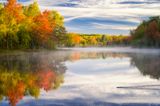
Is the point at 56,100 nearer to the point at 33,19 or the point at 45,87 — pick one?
the point at 45,87

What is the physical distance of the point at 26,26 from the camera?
72.6 metres

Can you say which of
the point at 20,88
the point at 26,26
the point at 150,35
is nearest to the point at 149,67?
the point at 20,88

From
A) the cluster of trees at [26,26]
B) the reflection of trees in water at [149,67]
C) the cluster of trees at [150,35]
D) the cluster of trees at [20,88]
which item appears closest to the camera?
the cluster of trees at [20,88]

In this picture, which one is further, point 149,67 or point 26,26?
point 26,26

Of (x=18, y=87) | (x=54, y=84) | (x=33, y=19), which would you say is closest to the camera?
(x=18, y=87)

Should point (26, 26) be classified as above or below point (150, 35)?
above

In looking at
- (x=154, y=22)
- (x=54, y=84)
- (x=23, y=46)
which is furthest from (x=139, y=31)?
(x=54, y=84)

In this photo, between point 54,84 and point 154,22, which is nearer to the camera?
point 54,84

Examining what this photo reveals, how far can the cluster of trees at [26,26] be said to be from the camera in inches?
2625

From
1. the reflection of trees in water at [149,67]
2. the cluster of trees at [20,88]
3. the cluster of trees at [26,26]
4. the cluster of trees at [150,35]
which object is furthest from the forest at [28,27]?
the cluster of trees at [20,88]

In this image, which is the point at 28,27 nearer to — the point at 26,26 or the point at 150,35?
the point at 26,26

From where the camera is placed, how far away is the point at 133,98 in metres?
14.2

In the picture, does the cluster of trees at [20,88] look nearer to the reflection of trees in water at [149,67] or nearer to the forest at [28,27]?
the reflection of trees in water at [149,67]

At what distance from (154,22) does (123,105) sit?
111998mm
